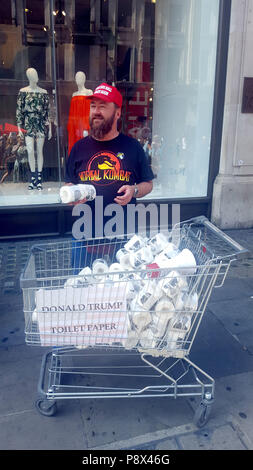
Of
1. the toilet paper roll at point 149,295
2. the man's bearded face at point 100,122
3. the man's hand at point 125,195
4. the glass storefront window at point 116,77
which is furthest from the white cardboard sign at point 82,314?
the glass storefront window at point 116,77

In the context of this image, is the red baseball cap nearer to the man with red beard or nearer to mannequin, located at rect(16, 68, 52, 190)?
the man with red beard

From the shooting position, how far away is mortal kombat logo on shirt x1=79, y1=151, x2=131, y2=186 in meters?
3.33

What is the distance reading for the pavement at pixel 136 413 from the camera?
2.54 m

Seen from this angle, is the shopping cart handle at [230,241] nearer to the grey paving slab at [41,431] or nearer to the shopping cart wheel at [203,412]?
the shopping cart wheel at [203,412]

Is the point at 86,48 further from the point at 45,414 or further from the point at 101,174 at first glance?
the point at 45,414

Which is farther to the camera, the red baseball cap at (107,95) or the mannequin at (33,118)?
the mannequin at (33,118)

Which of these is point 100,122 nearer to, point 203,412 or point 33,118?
point 203,412

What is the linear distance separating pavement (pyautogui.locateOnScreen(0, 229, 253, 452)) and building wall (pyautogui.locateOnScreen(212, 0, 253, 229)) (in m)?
3.66

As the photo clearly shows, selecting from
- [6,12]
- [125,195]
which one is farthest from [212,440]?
[6,12]

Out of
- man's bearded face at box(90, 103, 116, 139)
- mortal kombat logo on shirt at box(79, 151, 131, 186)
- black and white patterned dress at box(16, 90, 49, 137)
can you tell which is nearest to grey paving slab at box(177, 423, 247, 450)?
mortal kombat logo on shirt at box(79, 151, 131, 186)

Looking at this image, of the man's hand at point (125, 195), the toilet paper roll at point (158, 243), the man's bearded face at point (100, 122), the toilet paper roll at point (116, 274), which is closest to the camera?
the toilet paper roll at point (116, 274)

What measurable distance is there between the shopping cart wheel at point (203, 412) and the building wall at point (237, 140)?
4.92m

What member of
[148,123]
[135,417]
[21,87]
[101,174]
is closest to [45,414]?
[135,417]
